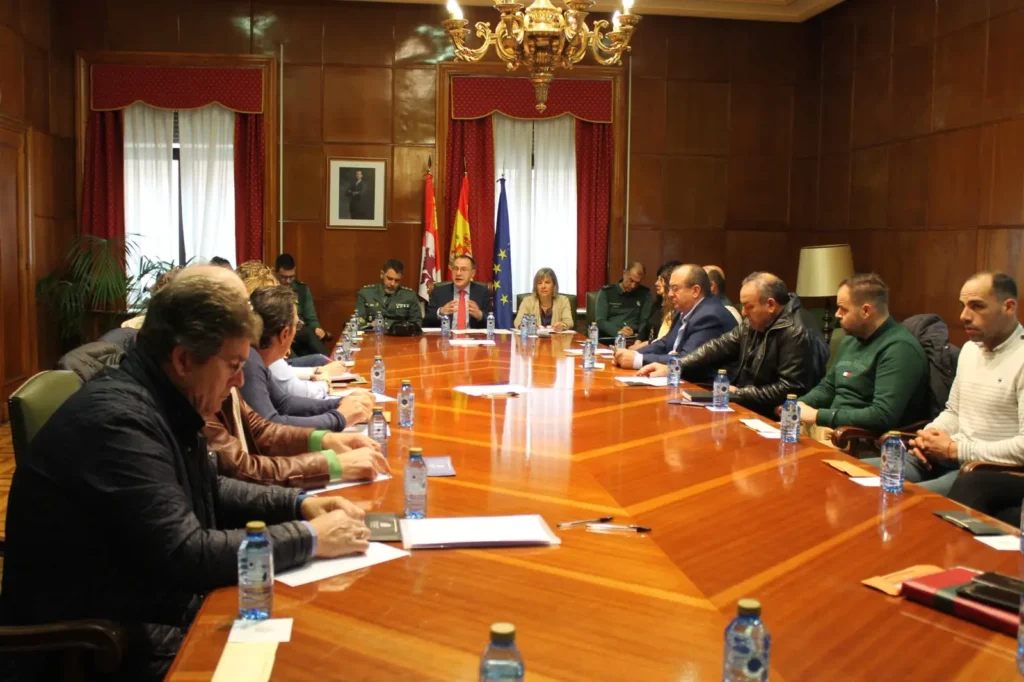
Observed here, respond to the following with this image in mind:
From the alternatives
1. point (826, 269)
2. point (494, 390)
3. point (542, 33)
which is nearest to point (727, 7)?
point (826, 269)

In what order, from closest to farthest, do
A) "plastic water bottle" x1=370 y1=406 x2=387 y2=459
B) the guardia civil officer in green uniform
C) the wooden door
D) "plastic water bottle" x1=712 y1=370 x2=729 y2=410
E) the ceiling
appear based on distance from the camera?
1. "plastic water bottle" x1=370 y1=406 x2=387 y2=459
2. "plastic water bottle" x1=712 y1=370 x2=729 y2=410
3. the wooden door
4. the guardia civil officer in green uniform
5. the ceiling

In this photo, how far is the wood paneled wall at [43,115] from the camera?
7320 millimetres

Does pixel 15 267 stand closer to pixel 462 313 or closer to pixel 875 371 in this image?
pixel 462 313

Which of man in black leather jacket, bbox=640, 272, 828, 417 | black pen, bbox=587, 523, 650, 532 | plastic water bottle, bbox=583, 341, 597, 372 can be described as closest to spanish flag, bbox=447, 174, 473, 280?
plastic water bottle, bbox=583, 341, 597, 372

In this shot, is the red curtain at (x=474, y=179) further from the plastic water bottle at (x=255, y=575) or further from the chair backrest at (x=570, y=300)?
the plastic water bottle at (x=255, y=575)

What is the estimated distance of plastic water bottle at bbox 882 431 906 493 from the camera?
256 centimetres

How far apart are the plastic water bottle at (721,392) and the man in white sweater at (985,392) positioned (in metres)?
0.76

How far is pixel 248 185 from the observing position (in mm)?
8664

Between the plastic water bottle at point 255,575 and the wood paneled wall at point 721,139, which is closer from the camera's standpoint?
the plastic water bottle at point 255,575

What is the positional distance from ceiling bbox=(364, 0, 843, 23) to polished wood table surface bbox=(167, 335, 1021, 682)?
20.4 ft

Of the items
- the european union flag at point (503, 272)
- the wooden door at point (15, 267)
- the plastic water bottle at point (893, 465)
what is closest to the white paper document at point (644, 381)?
the plastic water bottle at point (893, 465)

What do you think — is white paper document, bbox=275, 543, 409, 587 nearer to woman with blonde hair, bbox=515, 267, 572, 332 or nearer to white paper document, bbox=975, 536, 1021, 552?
white paper document, bbox=975, 536, 1021, 552

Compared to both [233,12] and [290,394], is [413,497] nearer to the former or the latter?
[290,394]

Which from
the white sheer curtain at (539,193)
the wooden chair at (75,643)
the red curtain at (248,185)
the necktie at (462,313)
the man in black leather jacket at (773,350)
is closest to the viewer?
the wooden chair at (75,643)
